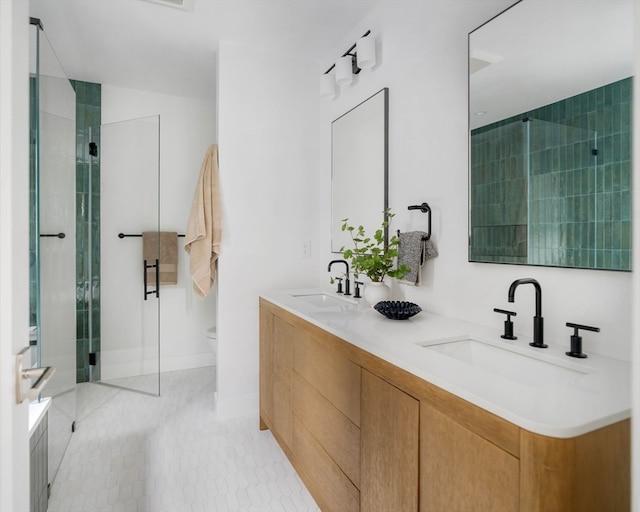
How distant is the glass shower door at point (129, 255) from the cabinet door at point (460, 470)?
8.57 feet

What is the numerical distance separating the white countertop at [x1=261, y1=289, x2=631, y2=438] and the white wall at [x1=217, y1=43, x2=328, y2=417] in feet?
3.89

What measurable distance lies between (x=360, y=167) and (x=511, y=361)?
4.96 ft

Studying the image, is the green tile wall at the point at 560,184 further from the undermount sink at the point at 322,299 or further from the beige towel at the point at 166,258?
the beige towel at the point at 166,258

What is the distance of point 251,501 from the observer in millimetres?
1783

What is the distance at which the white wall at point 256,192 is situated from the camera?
8.61ft

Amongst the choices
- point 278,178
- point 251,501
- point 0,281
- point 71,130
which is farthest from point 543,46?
point 71,130

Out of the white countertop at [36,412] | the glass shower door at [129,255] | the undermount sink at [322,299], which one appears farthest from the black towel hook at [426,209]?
the glass shower door at [129,255]

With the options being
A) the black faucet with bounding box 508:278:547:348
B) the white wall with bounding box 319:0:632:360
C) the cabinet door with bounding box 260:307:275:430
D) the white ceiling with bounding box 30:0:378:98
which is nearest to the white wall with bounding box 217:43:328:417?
the white ceiling with bounding box 30:0:378:98

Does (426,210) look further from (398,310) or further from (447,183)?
(398,310)

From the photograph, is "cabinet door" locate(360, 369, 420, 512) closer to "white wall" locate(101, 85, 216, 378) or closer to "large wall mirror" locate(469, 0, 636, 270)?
"large wall mirror" locate(469, 0, 636, 270)

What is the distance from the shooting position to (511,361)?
121 centimetres

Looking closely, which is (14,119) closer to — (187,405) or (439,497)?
(439,497)

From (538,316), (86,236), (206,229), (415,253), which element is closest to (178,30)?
(206,229)

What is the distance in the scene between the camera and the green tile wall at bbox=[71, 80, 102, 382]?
3.13 metres
